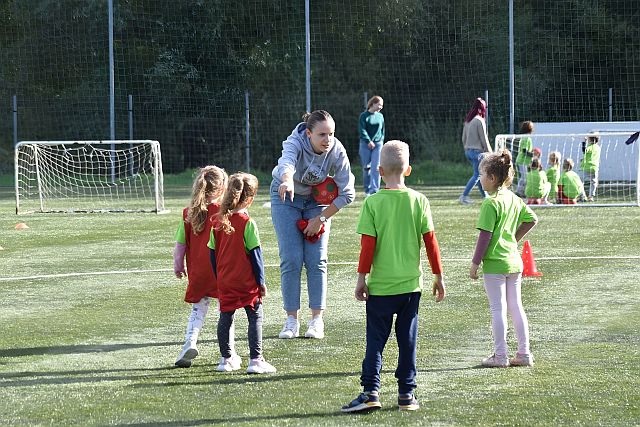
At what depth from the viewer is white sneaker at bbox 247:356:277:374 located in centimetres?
686

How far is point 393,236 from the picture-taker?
605cm

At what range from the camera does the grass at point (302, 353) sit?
590cm

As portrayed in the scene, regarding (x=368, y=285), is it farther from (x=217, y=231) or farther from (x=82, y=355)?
(x=82, y=355)

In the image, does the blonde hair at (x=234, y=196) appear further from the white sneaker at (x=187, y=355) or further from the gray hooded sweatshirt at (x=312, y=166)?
the gray hooded sweatshirt at (x=312, y=166)

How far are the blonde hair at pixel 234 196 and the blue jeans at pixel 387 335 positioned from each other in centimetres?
119

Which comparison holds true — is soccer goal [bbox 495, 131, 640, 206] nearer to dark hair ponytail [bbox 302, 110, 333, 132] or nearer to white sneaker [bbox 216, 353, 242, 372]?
dark hair ponytail [bbox 302, 110, 333, 132]

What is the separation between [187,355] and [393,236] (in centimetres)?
176

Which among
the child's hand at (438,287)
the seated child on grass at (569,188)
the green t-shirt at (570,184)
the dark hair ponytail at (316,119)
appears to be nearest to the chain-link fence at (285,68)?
the seated child on grass at (569,188)

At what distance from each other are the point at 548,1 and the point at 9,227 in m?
22.1

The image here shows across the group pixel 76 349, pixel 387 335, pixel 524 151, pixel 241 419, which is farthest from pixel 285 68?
pixel 241 419

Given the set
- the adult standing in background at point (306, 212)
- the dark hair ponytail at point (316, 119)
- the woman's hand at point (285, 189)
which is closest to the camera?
the woman's hand at point (285, 189)

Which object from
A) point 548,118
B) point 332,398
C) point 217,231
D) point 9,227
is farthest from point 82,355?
point 548,118

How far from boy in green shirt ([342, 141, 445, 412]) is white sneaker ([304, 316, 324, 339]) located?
2042mm

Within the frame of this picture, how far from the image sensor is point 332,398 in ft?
20.3
